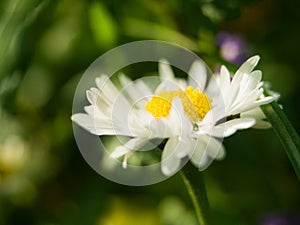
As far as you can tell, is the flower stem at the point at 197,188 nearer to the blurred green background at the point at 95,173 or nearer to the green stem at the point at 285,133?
the green stem at the point at 285,133

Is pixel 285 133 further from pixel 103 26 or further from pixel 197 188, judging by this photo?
pixel 103 26

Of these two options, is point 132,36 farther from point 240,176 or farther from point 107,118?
point 107,118

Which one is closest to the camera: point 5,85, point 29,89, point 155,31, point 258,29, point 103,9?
point 5,85

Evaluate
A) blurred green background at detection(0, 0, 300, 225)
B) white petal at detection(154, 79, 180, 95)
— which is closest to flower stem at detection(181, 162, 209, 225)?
white petal at detection(154, 79, 180, 95)

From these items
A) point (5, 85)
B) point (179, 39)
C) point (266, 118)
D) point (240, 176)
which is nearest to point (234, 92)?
point (266, 118)

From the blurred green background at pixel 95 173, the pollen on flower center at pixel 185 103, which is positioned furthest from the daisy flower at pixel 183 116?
the blurred green background at pixel 95 173

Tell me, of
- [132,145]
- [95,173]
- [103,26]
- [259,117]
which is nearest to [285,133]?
[259,117]
